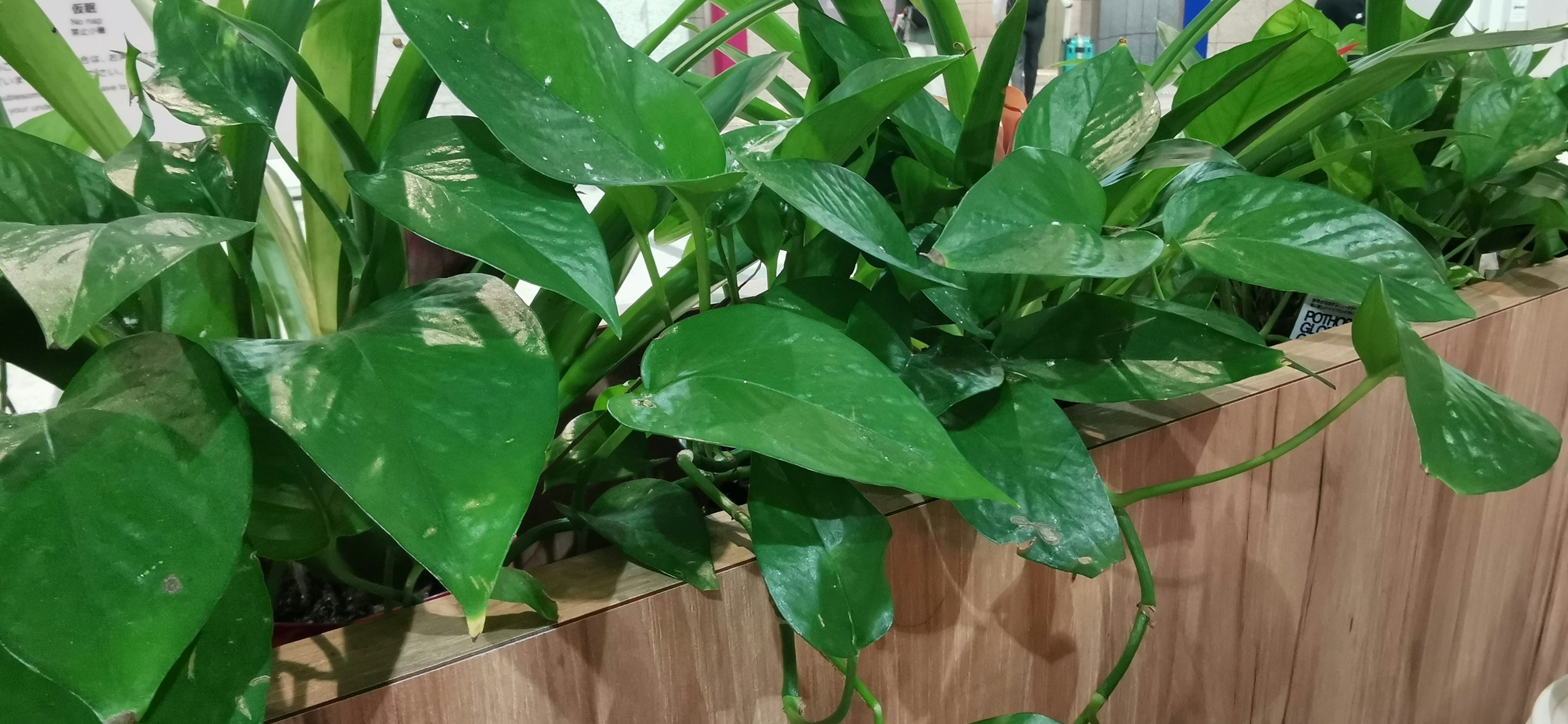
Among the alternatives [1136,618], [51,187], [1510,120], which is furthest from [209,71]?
[1510,120]

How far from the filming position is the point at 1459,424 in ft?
1.01

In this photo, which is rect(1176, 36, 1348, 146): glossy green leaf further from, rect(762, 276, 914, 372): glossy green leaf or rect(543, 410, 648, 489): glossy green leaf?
rect(543, 410, 648, 489): glossy green leaf

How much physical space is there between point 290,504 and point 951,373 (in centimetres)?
22

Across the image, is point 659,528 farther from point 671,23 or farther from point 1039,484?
point 671,23

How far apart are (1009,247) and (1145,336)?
0.12m

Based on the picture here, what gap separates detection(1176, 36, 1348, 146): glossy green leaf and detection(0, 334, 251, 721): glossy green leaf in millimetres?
385

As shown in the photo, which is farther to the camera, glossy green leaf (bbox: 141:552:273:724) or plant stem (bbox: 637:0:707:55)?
plant stem (bbox: 637:0:707:55)

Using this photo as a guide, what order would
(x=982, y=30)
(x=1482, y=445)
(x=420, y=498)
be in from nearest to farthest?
1. (x=420, y=498)
2. (x=1482, y=445)
3. (x=982, y=30)

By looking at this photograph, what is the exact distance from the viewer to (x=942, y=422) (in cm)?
35

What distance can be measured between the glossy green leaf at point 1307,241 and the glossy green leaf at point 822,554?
151 millimetres

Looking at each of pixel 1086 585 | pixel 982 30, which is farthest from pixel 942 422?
pixel 982 30

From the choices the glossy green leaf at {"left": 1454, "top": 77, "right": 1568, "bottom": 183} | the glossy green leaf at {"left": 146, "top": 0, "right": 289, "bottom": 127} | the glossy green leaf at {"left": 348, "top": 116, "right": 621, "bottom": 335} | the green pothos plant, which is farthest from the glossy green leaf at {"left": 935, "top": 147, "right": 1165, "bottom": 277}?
the glossy green leaf at {"left": 1454, "top": 77, "right": 1568, "bottom": 183}

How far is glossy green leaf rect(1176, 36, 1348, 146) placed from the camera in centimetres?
40

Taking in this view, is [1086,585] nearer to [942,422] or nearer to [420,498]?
[942,422]
